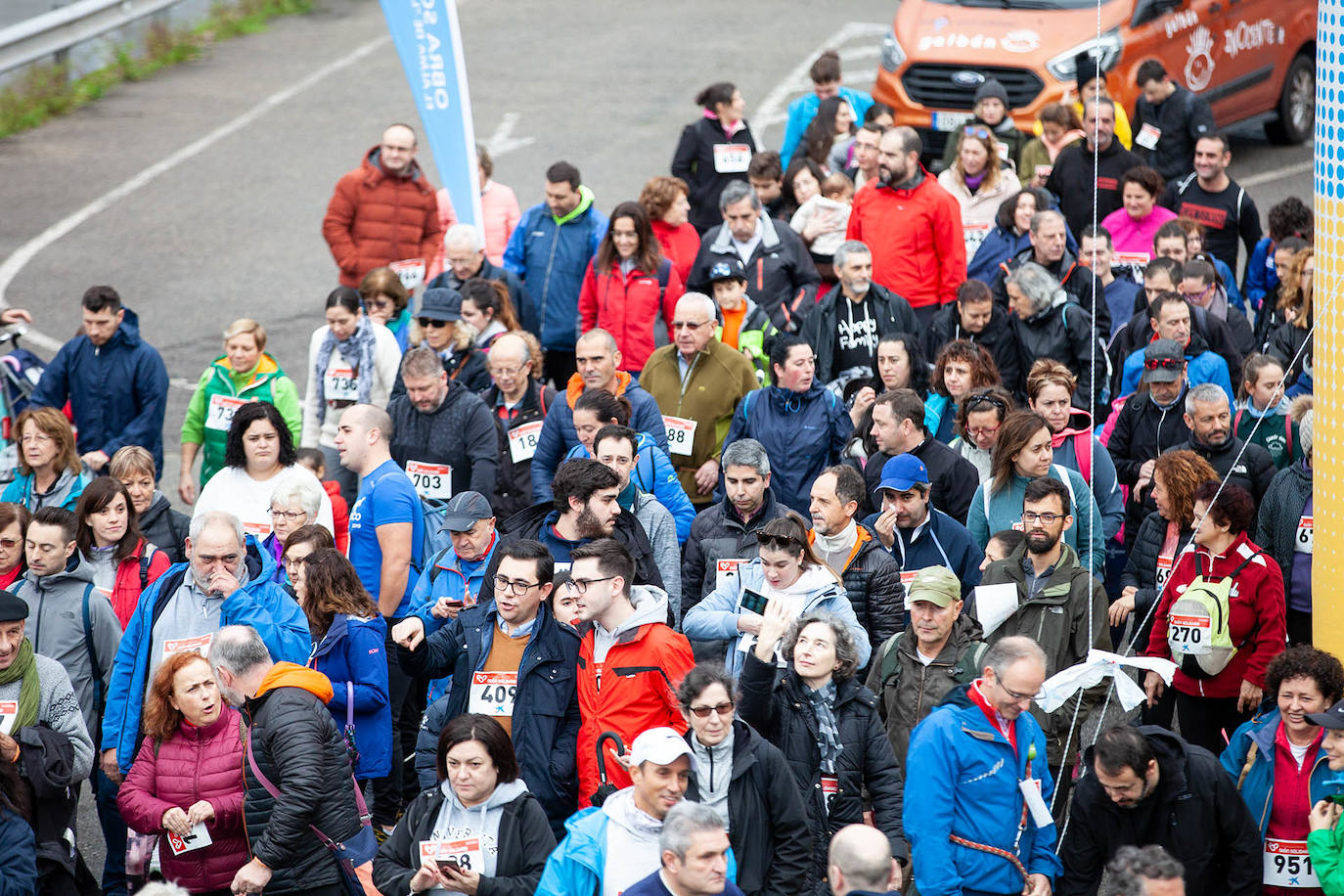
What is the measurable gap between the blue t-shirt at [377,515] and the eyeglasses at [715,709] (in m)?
2.97

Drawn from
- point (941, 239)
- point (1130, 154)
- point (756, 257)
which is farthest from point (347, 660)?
point (1130, 154)

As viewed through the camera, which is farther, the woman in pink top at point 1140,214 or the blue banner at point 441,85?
the blue banner at point 441,85

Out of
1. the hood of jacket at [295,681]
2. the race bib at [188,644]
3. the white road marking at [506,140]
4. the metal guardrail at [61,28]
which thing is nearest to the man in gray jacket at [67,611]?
the race bib at [188,644]

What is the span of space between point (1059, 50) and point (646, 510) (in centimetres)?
943

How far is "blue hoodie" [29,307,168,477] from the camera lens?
419 inches

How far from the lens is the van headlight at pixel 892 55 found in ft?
53.9

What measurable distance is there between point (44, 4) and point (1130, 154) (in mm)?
15566

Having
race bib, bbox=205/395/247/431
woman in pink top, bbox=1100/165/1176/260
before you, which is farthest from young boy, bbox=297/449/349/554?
woman in pink top, bbox=1100/165/1176/260

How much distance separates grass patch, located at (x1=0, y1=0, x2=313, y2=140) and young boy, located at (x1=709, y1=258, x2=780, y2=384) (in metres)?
12.8

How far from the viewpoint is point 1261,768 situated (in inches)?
259

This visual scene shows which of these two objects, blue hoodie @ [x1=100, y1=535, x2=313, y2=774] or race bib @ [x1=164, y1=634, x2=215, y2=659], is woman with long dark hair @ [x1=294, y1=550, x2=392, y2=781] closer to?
blue hoodie @ [x1=100, y1=535, x2=313, y2=774]

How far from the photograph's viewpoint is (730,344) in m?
10.8

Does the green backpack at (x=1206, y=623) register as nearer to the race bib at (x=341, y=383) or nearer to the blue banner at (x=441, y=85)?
the race bib at (x=341, y=383)

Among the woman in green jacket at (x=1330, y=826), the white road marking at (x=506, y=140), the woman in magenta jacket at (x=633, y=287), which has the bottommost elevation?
the woman in green jacket at (x=1330, y=826)
